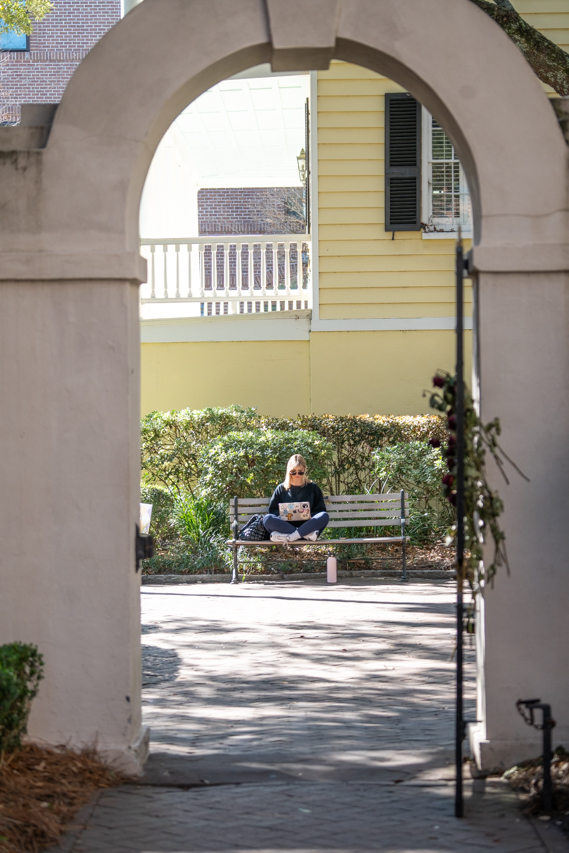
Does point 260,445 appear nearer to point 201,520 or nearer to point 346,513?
point 201,520

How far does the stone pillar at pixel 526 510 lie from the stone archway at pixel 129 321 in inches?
0.4

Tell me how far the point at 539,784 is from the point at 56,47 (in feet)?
90.6

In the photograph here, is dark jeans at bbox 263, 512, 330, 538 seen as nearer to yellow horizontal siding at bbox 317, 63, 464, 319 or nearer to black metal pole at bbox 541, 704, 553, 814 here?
yellow horizontal siding at bbox 317, 63, 464, 319

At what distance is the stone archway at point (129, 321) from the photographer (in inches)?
182

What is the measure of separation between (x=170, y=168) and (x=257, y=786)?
15290 mm

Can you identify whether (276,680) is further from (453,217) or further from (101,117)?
(453,217)

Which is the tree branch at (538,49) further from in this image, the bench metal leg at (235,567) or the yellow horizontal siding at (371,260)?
the bench metal leg at (235,567)

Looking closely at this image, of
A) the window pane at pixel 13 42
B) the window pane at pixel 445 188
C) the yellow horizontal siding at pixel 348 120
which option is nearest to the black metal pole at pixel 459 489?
the window pane at pixel 445 188

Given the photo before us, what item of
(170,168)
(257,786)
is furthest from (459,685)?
(170,168)

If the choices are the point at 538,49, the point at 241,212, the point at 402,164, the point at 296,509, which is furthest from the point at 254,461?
the point at 241,212

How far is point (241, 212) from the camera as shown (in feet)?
104

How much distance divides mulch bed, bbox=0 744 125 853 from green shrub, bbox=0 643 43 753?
0.36 ft

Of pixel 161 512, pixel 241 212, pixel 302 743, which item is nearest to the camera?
pixel 302 743

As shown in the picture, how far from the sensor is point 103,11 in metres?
27.3
